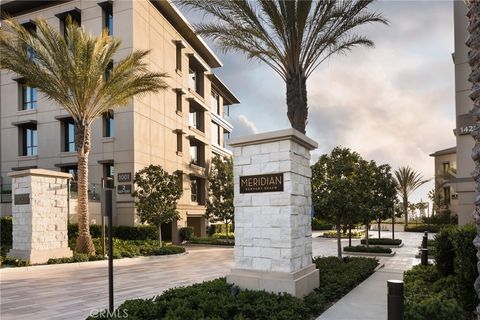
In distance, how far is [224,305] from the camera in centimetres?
697

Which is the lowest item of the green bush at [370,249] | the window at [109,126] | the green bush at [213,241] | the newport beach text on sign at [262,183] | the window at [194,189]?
the green bush at [213,241]

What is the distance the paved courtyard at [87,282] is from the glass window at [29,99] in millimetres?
16484

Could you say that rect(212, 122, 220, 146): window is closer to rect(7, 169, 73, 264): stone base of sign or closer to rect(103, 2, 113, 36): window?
rect(103, 2, 113, 36): window

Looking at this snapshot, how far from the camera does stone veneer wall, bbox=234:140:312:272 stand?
8000 mm

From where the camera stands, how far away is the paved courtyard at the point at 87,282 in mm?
8844

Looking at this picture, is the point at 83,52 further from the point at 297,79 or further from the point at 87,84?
the point at 297,79

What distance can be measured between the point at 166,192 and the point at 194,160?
1350 centimetres

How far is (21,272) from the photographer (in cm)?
1421

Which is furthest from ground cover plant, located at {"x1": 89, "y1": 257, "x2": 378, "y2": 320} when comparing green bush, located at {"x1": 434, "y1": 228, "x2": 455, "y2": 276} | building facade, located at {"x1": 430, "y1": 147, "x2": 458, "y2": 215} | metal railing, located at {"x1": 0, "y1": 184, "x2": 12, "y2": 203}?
building facade, located at {"x1": 430, "y1": 147, "x2": 458, "y2": 215}

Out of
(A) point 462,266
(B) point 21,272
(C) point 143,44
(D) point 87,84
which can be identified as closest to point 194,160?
(C) point 143,44

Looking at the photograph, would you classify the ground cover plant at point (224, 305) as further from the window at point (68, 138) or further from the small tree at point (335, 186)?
the window at point (68, 138)

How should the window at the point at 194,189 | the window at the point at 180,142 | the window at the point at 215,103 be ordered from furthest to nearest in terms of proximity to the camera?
the window at the point at 215,103, the window at the point at 194,189, the window at the point at 180,142

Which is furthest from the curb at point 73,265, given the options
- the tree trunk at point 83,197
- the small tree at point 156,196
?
the small tree at point 156,196

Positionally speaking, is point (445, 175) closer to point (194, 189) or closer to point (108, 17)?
point (194, 189)
